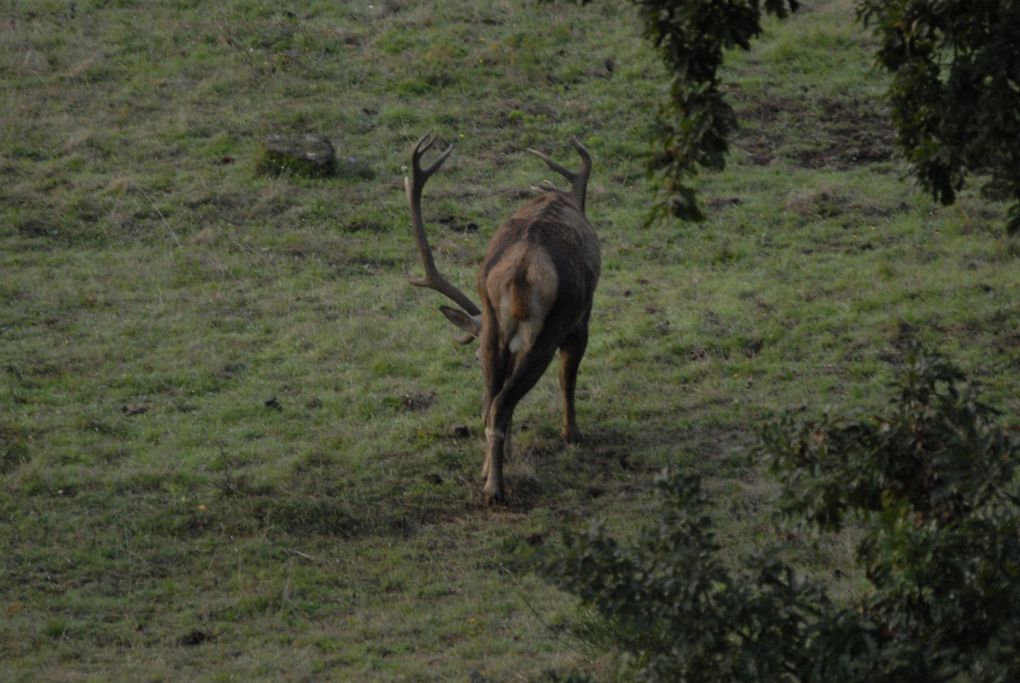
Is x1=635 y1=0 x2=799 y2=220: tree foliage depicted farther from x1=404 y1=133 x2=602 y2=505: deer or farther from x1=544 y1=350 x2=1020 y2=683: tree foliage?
x1=404 y1=133 x2=602 y2=505: deer

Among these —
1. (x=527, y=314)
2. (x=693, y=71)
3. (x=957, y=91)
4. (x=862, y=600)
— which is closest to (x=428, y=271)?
(x=527, y=314)

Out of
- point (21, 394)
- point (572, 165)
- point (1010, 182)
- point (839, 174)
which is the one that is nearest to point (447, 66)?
point (572, 165)

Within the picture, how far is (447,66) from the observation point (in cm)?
1891

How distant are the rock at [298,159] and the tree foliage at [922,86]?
10.2 m

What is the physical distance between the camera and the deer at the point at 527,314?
10.5 m

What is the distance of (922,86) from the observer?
6785mm

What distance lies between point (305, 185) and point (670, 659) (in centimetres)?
1191

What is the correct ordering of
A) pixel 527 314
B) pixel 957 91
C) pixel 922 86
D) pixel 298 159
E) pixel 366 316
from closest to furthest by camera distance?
pixel 957 91 → pixel 922 86 → pixel 527 314 → pixel 366 316 → pixel 298 159

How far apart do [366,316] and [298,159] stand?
11.2 ft

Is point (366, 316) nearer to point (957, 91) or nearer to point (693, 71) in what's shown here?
point (693, 71)

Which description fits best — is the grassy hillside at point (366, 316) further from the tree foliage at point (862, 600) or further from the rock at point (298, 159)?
the tree foliage at point (862, 600)

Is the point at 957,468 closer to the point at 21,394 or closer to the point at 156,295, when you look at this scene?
the point at 21,394

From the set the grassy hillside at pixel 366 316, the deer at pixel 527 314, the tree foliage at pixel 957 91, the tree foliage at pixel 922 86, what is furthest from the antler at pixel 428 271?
the tree foliage at pixel 957 91

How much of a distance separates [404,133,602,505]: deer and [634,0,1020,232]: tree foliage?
3.80m
